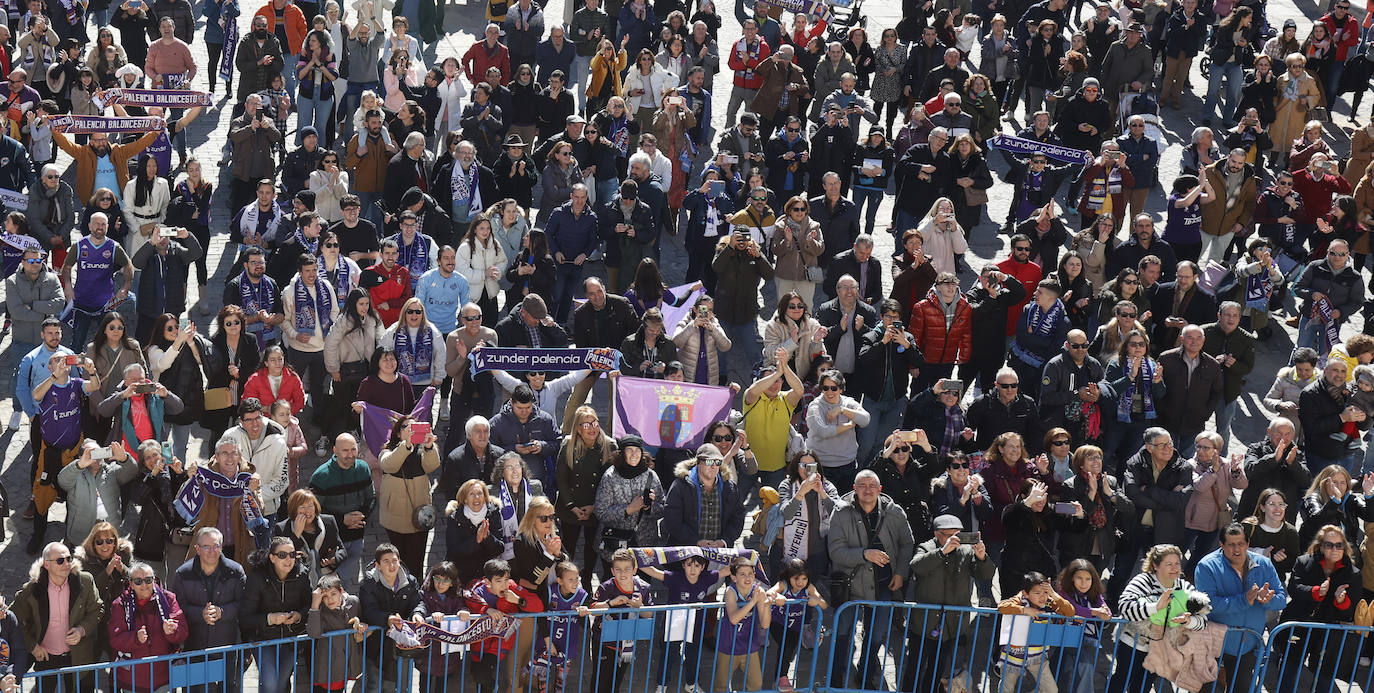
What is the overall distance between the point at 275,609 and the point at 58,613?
1288 mm

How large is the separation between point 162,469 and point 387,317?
335 cm

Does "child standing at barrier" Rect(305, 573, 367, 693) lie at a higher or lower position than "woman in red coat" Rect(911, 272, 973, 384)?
lower

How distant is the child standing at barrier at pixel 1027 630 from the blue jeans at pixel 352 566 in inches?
177

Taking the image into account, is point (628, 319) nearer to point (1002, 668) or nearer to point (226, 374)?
point (226, 374)

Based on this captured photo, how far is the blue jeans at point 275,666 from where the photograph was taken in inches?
470

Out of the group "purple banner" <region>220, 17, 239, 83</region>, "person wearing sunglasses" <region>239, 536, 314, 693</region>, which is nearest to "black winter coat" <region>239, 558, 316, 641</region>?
"person wearing sunglasses" <region>239, 536, 314, 693</region>

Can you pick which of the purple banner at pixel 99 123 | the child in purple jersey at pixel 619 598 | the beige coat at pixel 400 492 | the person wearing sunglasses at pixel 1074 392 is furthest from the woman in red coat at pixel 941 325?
the purple banner at pixel 99 123

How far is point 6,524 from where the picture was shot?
46.4 feet

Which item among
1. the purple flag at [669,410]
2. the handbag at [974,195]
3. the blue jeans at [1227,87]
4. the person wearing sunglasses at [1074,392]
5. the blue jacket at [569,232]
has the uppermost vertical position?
the blue jeans at [1227,87]

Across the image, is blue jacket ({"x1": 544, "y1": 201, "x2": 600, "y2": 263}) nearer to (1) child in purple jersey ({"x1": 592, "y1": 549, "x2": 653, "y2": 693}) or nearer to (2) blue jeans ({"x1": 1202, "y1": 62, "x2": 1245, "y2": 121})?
(1) child in purple jersey ({"x1": 592, "y1": 549, "x2": 653, "y2": 693})

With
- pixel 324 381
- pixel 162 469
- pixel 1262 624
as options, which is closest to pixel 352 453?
pixel 162 469

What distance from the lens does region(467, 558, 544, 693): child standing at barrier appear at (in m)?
12.0

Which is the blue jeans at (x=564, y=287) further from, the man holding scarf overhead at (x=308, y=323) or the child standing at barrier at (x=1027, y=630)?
the child standing at barrier at (x=1027, y=630)

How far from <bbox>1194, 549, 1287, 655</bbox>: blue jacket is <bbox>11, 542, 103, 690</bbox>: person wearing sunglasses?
7016 millimetres
